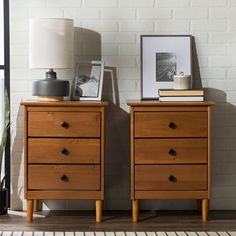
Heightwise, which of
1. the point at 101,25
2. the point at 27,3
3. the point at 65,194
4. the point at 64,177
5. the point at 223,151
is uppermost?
the point at 27,3

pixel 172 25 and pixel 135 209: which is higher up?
pixel 172 25

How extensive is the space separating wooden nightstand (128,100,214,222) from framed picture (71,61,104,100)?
391 mm

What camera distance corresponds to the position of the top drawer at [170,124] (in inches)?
168

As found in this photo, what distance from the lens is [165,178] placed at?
169 inches

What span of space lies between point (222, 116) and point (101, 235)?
1272mm

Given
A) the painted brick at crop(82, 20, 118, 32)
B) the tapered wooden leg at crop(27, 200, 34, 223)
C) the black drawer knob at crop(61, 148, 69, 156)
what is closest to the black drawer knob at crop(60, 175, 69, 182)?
the black drawer knob at crop(61, 148, 69, 156)

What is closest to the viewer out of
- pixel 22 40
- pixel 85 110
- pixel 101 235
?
pixel 101 235

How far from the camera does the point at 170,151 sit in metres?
4.29

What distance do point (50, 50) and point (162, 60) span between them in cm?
80

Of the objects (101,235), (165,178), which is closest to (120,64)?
(165,178)

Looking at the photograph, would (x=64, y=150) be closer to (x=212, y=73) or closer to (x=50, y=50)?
(x=50, y=50)

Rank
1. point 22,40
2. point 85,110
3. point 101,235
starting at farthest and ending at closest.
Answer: point 22,40 < point 85,110 < point 101,235

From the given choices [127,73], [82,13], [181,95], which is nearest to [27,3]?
[82,13]

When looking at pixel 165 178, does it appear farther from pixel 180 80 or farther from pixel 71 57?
pixel 71 57
